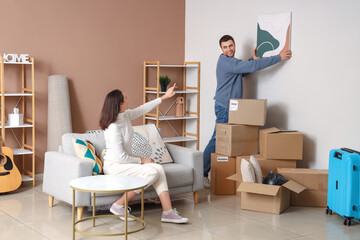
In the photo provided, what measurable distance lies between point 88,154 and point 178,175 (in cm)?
87

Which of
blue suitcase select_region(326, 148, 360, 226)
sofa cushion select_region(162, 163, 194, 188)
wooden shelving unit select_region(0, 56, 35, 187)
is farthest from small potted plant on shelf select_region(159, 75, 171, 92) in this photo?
blue suitcase select_region(326, 148, 360, 226)

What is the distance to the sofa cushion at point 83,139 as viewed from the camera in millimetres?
4518

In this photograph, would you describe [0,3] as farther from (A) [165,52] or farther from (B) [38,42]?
(A) [165,52]

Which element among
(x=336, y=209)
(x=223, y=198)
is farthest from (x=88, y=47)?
(x=336, y=209)

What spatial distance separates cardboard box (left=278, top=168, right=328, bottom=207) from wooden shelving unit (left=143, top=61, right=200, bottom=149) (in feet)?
6.45

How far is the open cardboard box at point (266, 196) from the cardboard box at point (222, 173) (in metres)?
0.63

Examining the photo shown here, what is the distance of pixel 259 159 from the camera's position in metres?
4.95

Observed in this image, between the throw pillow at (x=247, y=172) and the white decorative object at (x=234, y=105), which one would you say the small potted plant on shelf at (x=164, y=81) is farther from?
the throw pillow at (x=247, y=172)

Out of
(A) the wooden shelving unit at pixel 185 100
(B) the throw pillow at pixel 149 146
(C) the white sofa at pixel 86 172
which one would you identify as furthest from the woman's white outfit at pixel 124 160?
(A) the wooden shelving unit at pixel 185 100

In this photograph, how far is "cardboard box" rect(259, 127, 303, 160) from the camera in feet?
16.0

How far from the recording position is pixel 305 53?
5023mm

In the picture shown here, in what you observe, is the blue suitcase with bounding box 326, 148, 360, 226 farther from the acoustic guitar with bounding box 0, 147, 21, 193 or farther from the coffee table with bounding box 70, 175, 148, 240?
the acoustic guitar with bounding box 0, 147, 21, 193

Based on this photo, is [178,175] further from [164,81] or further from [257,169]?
[164,81]

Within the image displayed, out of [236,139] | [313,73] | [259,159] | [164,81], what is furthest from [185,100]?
[313,73]
